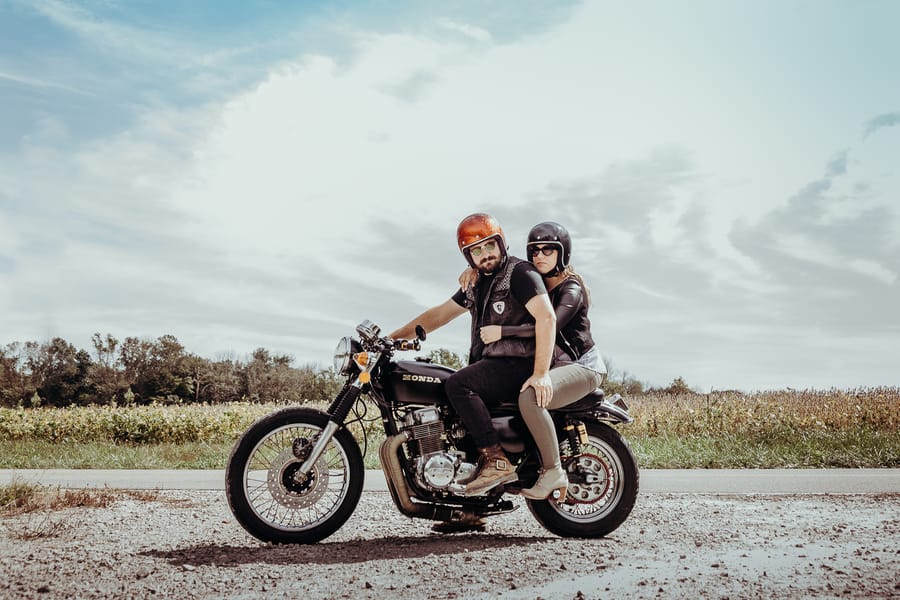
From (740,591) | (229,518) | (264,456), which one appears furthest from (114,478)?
(740,591)

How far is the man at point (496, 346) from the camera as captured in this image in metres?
5.87

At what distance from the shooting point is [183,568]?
5.40 metres

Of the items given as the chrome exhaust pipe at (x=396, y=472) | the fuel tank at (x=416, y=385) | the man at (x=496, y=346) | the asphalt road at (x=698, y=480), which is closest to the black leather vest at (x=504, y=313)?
the man at (x=496, y=346)

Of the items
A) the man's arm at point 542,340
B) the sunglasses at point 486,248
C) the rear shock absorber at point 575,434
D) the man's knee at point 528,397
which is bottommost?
the rear shock absorber at point 575,434

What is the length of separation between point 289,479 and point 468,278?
1.94 metres

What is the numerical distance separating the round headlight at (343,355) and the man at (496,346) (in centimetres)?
73

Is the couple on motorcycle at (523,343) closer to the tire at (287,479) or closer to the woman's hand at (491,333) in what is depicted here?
the woman's hand at (491,333)

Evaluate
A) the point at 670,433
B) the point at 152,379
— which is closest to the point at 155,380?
the point at 152,379

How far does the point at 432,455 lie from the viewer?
598 cm

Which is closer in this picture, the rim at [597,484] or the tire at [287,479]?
the tire at [287,479]

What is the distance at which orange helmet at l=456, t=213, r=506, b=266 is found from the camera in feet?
19.9

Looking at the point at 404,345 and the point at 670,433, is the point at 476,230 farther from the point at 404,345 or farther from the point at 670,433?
the point at 670,433

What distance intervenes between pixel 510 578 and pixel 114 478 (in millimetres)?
8002

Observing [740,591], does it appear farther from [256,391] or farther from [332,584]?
[256,391]
